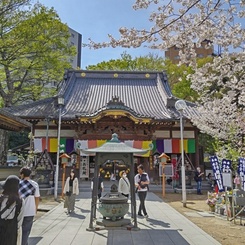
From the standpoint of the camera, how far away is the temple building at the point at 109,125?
16.6 meters

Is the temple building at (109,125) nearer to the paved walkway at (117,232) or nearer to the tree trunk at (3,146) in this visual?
the tree trunk at (3,146)

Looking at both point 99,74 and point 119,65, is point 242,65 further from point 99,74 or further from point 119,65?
point 119,65

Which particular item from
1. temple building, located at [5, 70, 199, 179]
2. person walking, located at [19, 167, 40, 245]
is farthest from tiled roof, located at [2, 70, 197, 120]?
person walking, located at [19, 167, 40, 245]

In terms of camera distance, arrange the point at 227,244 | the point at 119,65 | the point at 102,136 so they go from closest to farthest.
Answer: the point at 227,244 < the point at 102,136 < the point at 119,65

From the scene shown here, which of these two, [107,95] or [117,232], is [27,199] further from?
[107,95]

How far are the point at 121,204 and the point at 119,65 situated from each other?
24185mm

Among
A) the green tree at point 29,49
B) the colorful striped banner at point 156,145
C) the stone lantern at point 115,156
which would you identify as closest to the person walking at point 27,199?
the stone lantern at point 115,156

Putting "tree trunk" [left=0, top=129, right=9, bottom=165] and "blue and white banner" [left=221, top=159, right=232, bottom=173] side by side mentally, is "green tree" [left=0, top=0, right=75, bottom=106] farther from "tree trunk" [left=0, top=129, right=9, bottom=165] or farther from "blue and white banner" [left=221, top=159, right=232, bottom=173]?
"blue and white banner" [left=221, top=159, right=232, bottom=173]

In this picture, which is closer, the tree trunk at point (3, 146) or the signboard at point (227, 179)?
the signboard at point (227, 179)

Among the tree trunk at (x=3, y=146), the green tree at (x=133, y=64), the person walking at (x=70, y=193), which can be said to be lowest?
the person walking at (x=70, y=193)

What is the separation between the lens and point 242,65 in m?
5.67

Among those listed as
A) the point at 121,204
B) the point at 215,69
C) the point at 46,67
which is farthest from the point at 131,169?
the point at 46,67

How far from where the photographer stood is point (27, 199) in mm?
4289

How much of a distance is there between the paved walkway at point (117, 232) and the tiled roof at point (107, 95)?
355 inches
